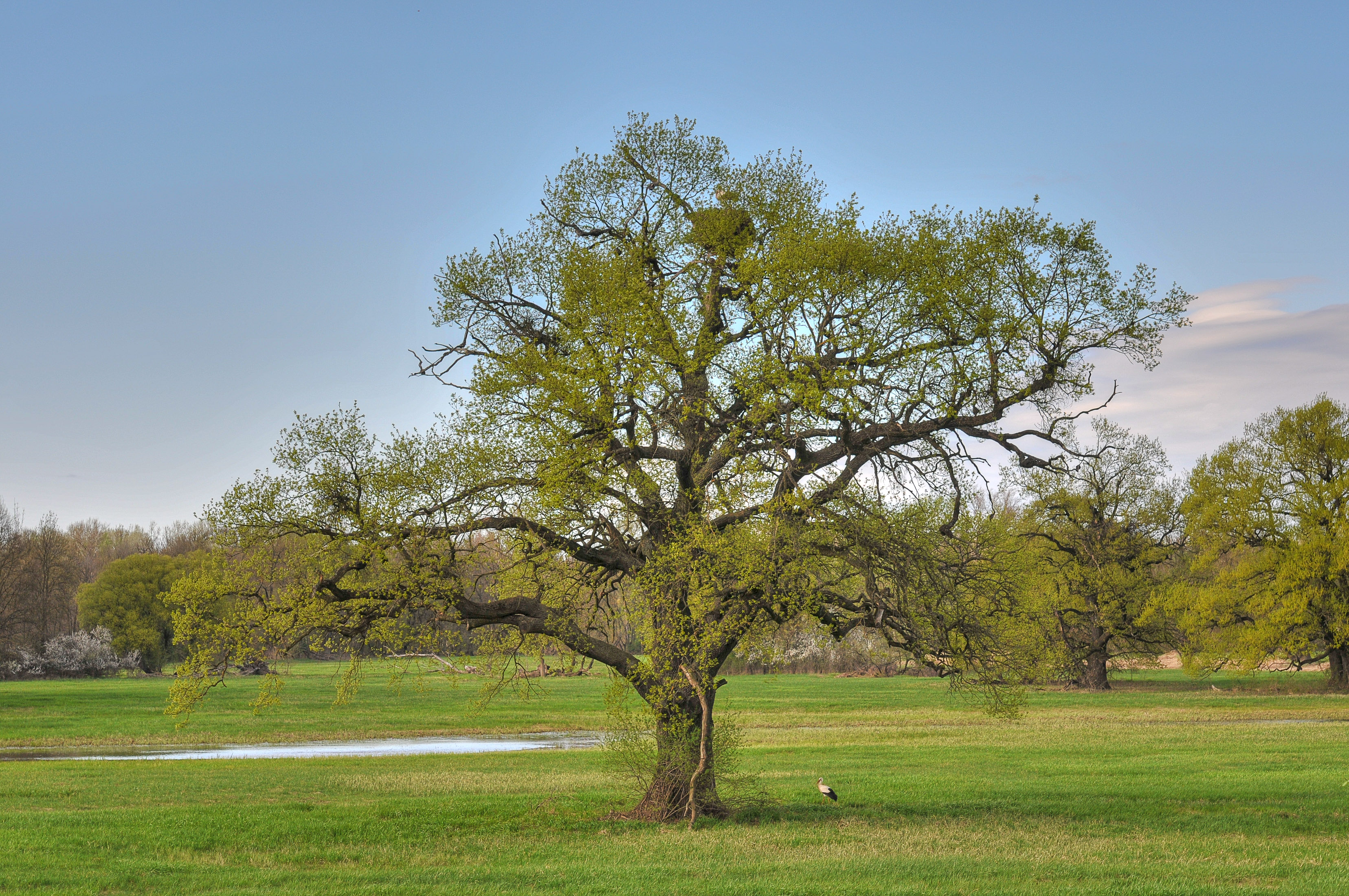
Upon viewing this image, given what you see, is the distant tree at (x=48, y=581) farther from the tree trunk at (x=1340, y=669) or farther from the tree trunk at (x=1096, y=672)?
the tree trunk at (x=1340, y=669)

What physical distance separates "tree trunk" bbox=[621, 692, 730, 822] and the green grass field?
0.57 metres

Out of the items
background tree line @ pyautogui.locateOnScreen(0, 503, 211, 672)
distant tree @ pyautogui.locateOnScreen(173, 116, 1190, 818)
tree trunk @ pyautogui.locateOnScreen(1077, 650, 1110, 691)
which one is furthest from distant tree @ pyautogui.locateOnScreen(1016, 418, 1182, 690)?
background tree line @ pyautogui.locateOnScreen(0, 503, 211, 672)

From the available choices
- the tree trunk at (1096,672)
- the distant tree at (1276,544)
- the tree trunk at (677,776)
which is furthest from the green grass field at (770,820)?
the tree trunk at (1096,672)

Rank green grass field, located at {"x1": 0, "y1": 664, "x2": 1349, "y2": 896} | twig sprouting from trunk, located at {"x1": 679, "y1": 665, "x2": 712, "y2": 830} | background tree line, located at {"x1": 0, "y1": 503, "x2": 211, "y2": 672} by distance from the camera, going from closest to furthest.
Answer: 1. green grass field, located at {"x1": 0, "y1": 664, "x2": 1349, "y2": 896}
2. twig sprouting from trunk, located at {"x1": 679, "y1": 665, "x2": 712, "y2": 830}
3. background tree line, located at {"x1": 0, "y1": 503, "x2": 211, "y2": 672}

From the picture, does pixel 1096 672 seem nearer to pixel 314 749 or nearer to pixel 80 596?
pixel 314 749

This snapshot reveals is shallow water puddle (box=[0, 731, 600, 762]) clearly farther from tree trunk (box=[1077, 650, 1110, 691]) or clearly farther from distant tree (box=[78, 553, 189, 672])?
distant tree (box=[78, 553, 189, 672])

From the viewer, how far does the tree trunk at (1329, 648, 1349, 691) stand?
53.7 metres

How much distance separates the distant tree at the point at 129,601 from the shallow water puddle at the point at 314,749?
56010 millimetres

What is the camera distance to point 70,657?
86688 millimetres

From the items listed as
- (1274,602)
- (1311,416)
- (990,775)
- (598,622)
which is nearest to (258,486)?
(598,622)

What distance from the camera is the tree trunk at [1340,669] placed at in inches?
2115

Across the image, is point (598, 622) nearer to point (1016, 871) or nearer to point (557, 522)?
point (557, 522)

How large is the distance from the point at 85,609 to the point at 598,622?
84249mm

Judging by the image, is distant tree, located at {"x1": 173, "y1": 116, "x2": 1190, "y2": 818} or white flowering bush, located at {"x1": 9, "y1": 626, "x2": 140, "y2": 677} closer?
distant tree, located at {"x1": 173, "y1": 116, "x2": 1190, "y2": 818}
